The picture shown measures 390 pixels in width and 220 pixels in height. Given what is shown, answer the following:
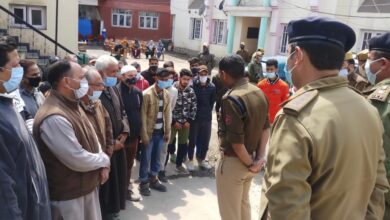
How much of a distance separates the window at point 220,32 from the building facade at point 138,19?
7.80m

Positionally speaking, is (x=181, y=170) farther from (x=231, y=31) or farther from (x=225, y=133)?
(x=231, y=31)

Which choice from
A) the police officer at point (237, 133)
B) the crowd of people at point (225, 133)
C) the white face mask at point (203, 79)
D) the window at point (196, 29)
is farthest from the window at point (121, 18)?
the police officer at point (237, 133)

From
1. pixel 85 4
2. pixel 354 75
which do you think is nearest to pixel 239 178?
pixel 354 75

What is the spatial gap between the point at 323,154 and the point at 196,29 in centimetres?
2594

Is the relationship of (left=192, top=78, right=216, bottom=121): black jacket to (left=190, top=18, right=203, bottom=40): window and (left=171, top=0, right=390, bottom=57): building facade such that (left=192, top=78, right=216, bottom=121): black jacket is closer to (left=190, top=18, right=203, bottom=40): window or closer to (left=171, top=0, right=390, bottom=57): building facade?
(left=171, top=0, right=390, bottom=57): building facade

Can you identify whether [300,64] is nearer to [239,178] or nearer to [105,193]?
[239,178]

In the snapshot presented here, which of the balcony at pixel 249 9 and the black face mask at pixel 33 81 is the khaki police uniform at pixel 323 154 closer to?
the black face mask at pixel 33 81

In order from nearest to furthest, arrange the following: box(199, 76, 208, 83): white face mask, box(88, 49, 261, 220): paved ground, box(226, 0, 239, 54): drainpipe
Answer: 1. box(88, 49, 261, 220): paved ground
2. box(199, 76, 208, 83): white face mask
3. box(226, 0, 239, 54): drainpipe

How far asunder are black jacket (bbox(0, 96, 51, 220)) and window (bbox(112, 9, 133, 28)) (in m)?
29.9

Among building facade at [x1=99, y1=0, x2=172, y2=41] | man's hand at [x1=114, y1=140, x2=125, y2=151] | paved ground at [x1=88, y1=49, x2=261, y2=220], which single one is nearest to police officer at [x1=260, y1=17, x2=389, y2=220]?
man's hand at [x1=114, y1=140, x2=125, y2=151]

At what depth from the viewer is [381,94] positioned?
7.86 feet

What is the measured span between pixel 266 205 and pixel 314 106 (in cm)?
59

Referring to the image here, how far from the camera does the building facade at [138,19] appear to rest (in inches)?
1188

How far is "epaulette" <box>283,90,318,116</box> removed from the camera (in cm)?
154
